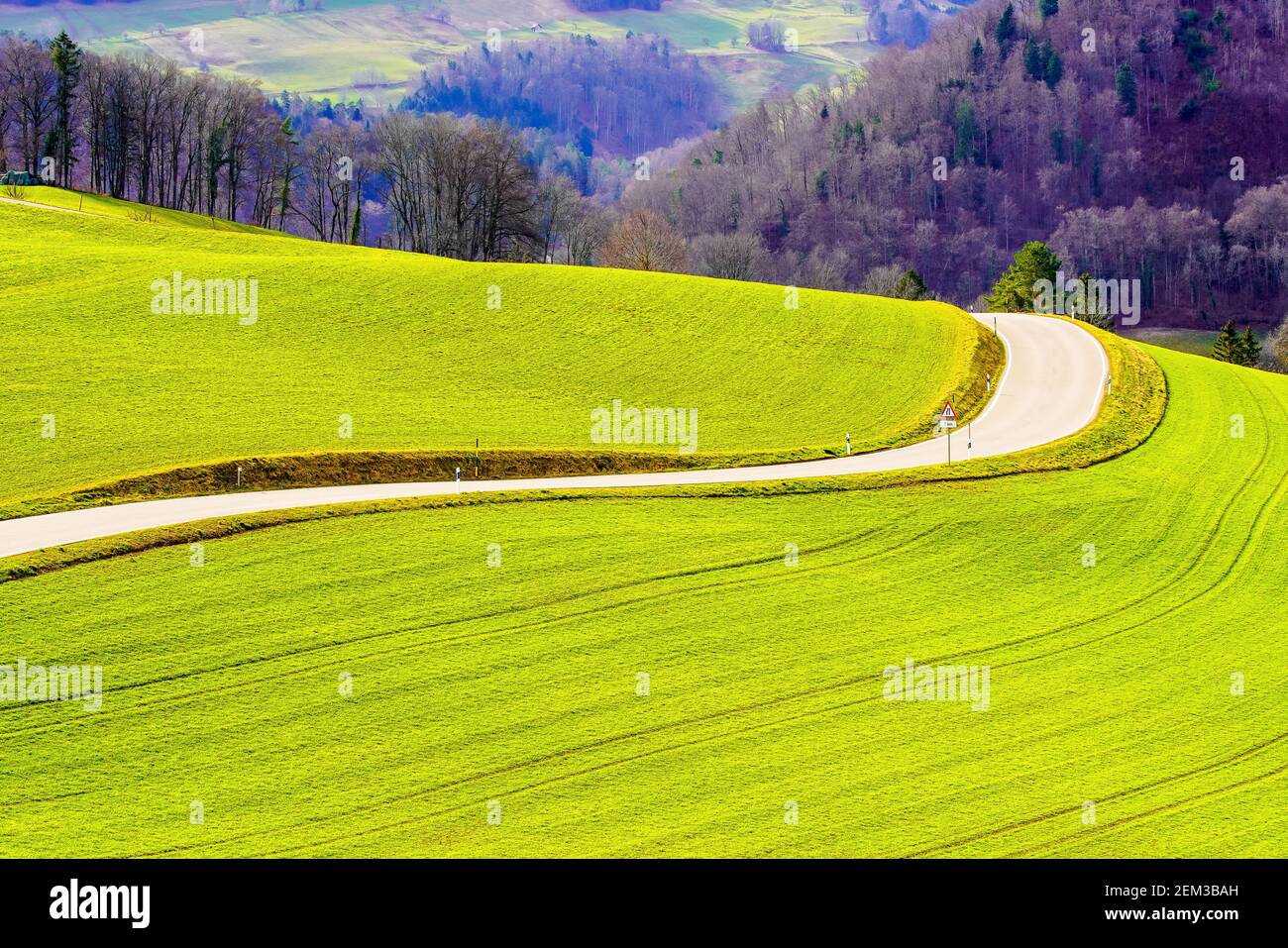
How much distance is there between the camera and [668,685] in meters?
34.6

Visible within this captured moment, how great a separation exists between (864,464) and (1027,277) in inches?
2843

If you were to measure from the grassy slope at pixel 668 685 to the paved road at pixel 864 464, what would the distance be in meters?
2.90

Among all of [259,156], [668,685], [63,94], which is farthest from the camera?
[259,156]

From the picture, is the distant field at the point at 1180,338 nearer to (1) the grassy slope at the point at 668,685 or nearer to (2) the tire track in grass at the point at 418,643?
(1) the grassy slope at the point at 668,685

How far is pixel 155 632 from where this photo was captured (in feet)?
116

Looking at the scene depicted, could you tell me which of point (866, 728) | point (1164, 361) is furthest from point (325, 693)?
point (1164, 361)

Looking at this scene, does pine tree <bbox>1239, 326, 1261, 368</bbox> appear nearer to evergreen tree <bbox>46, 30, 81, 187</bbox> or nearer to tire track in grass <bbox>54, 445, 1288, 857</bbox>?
tire track in grass <bbox>54, 445, 1288, 857</bbox>

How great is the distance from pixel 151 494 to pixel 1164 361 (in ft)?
180

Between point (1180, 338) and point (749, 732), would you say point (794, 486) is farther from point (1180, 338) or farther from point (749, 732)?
point (1180, 338)

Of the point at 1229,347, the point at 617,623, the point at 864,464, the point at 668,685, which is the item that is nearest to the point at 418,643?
the point at 617,623

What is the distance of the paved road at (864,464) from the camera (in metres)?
42.6

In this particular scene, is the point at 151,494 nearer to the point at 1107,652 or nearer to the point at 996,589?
the point at 996,589

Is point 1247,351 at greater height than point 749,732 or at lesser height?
lesser

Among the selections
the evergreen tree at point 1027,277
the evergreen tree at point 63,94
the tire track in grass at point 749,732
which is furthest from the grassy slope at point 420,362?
the evergreen tree at point 63,94
